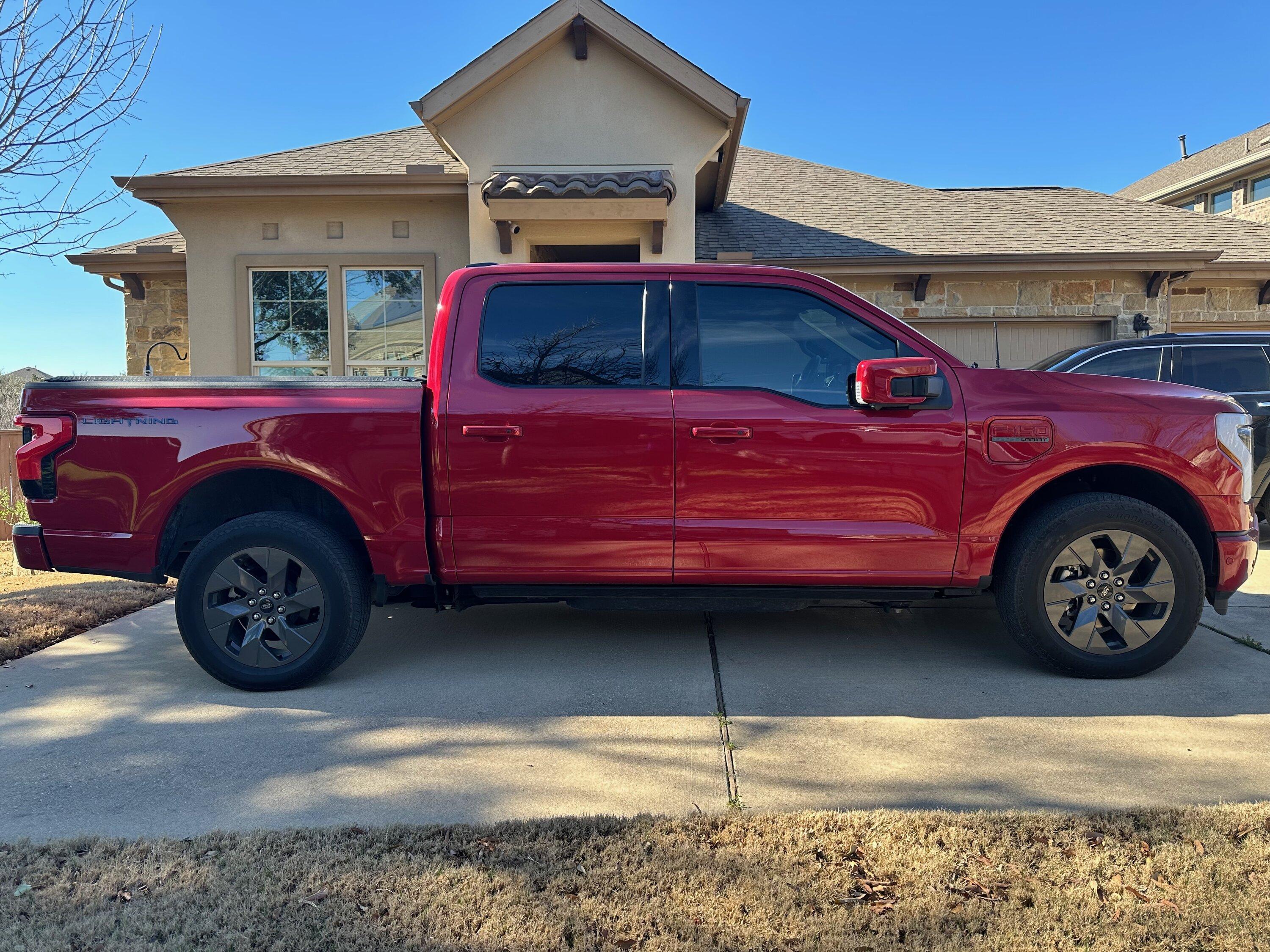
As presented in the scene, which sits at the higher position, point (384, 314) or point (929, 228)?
point (929, 228)

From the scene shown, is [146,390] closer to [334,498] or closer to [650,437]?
[334,498]

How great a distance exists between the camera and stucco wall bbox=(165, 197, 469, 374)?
34.4 feet

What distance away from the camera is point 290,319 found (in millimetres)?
10672

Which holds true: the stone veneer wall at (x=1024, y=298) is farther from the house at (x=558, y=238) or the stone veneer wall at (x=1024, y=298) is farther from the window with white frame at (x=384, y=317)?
the window with white frame at (x=384, y=317)

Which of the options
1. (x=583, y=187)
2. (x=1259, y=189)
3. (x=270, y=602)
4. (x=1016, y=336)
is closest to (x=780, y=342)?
(x=270, y=602)

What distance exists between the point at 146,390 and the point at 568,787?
2761 millimetres

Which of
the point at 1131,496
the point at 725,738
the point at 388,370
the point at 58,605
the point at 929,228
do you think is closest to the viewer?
the point at 725,738

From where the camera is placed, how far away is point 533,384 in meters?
4.07

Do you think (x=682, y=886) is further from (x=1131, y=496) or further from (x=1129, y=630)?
(x=1131, y=496)

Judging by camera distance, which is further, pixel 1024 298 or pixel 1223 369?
pixel 1024 298

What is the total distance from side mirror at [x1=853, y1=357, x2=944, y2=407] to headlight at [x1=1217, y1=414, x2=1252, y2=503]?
1.42m

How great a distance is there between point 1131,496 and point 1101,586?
59cm

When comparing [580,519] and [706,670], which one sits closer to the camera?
[580,519]

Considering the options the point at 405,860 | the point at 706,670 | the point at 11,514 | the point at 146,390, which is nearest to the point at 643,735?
the point at 706,670
